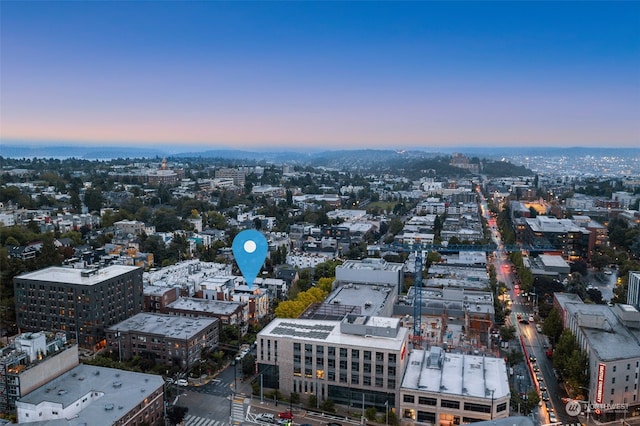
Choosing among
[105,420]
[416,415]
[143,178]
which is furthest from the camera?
[143,178]

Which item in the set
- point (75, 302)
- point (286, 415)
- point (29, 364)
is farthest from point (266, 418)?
point (75, 302)

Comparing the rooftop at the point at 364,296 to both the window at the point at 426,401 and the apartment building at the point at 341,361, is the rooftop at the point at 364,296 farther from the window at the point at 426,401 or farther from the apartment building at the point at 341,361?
the window at the point at 426,401

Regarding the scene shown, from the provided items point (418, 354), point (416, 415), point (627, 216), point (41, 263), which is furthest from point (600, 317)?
point (627, 216)

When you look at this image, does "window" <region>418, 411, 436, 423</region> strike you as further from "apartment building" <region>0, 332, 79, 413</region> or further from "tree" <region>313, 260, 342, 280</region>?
"tree" <region>313, 260, 342, 280</region>

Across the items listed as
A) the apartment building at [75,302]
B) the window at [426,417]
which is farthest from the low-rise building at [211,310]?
the window at [426,417]

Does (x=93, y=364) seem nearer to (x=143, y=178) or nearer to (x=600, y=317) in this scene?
(x=600, y=317)

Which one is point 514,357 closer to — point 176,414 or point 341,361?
point 341,361
